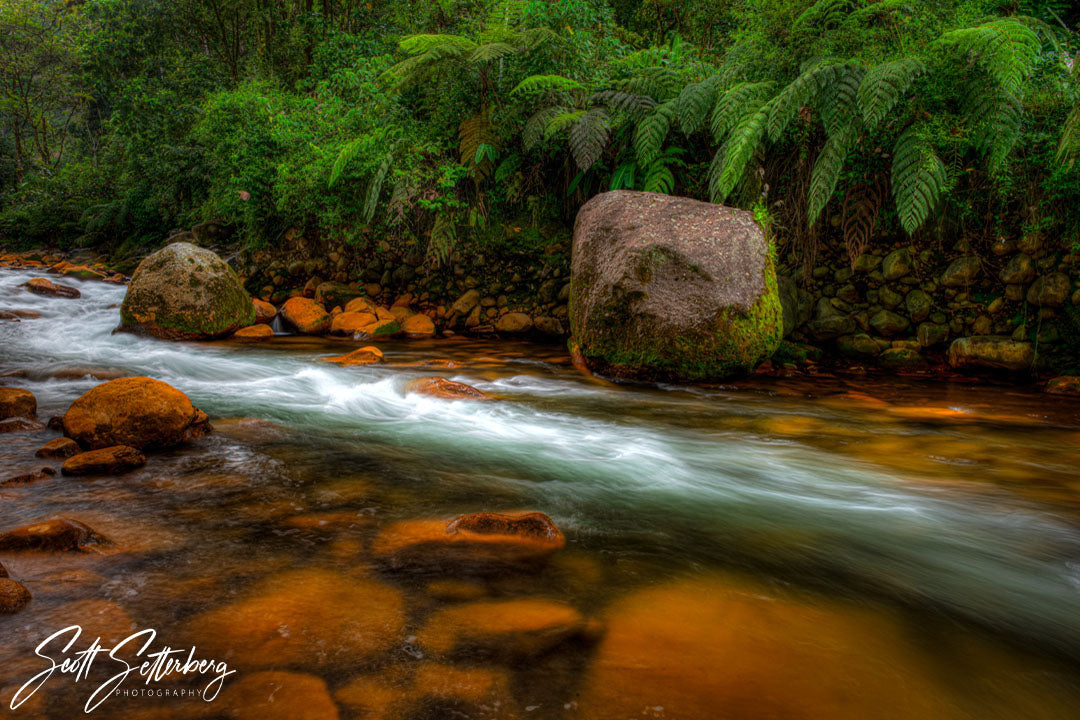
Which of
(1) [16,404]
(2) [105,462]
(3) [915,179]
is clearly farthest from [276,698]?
(3) [915,179]

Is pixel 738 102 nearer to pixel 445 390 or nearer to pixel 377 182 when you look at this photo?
pixel 445 390

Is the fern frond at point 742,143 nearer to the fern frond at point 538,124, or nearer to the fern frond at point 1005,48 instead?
the fern frond at point 1005,48

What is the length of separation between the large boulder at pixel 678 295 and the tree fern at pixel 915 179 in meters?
1.29

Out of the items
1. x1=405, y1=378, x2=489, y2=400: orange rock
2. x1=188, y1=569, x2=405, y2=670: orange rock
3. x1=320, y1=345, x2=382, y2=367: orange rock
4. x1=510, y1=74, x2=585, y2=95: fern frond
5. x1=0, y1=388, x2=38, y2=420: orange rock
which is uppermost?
x1=510, y1=74, x2=585, y2=95: fern frond

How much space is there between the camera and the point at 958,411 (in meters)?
4.66

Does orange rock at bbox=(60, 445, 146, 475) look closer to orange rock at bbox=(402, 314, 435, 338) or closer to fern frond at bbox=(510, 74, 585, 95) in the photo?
orange rock at bbox=(402, 314, 435, 338)

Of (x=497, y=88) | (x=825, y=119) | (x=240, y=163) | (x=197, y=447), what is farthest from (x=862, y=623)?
(x=240, y=163)

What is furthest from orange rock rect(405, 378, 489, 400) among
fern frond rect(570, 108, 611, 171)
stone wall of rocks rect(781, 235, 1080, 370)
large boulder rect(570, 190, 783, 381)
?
stone wall of rocks rect(781, 235, 1080, 370)

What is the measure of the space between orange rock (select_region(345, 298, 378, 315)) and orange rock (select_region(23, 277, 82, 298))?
4804 mm

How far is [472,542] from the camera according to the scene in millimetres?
2133

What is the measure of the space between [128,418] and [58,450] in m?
0.32

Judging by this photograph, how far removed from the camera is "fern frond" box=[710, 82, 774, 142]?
5988 mm

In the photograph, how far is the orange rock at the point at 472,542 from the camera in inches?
78.5

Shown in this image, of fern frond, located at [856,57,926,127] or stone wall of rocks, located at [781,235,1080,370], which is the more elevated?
fern frond, located at [856,57,926,127]
